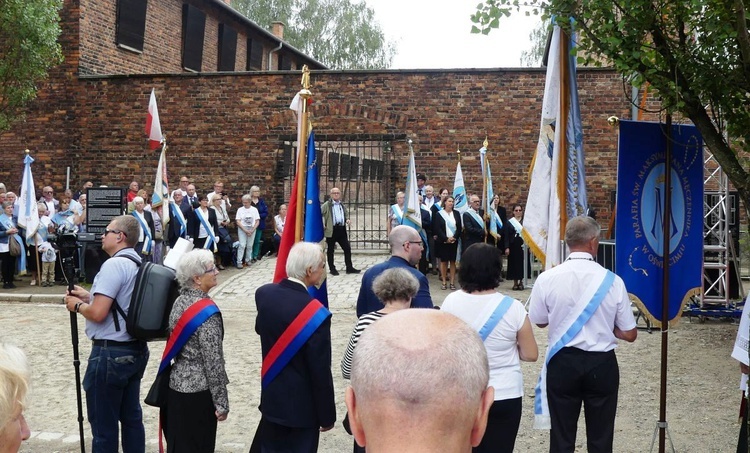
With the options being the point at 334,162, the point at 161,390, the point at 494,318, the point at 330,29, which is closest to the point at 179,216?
the point at 334,162

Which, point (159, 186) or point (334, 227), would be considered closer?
point (159, 186)

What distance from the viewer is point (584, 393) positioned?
479 centimetres

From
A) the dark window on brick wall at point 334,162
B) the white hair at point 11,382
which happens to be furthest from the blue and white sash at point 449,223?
the white hair at point 11,382

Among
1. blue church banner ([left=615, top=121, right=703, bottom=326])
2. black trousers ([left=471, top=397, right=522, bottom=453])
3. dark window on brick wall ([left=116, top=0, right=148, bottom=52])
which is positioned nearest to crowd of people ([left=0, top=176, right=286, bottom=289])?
dark window on brick wall ([left=116, top=0, right=148, bottom=52])

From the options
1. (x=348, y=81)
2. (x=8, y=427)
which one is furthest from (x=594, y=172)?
(x=8, y=427)

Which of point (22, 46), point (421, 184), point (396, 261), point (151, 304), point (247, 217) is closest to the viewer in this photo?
point (151, 304)

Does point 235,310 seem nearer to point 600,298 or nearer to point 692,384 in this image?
point 692,384

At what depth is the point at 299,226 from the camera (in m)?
6.82

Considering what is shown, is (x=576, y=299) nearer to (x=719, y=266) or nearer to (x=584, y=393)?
(x=584, y=393)

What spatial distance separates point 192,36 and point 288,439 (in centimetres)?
2334

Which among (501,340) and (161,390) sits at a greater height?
(501,340)

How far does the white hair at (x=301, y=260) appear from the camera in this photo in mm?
4648

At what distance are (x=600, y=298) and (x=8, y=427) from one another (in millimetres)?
3443

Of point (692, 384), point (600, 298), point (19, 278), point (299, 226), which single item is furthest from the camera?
point (19, 278)
